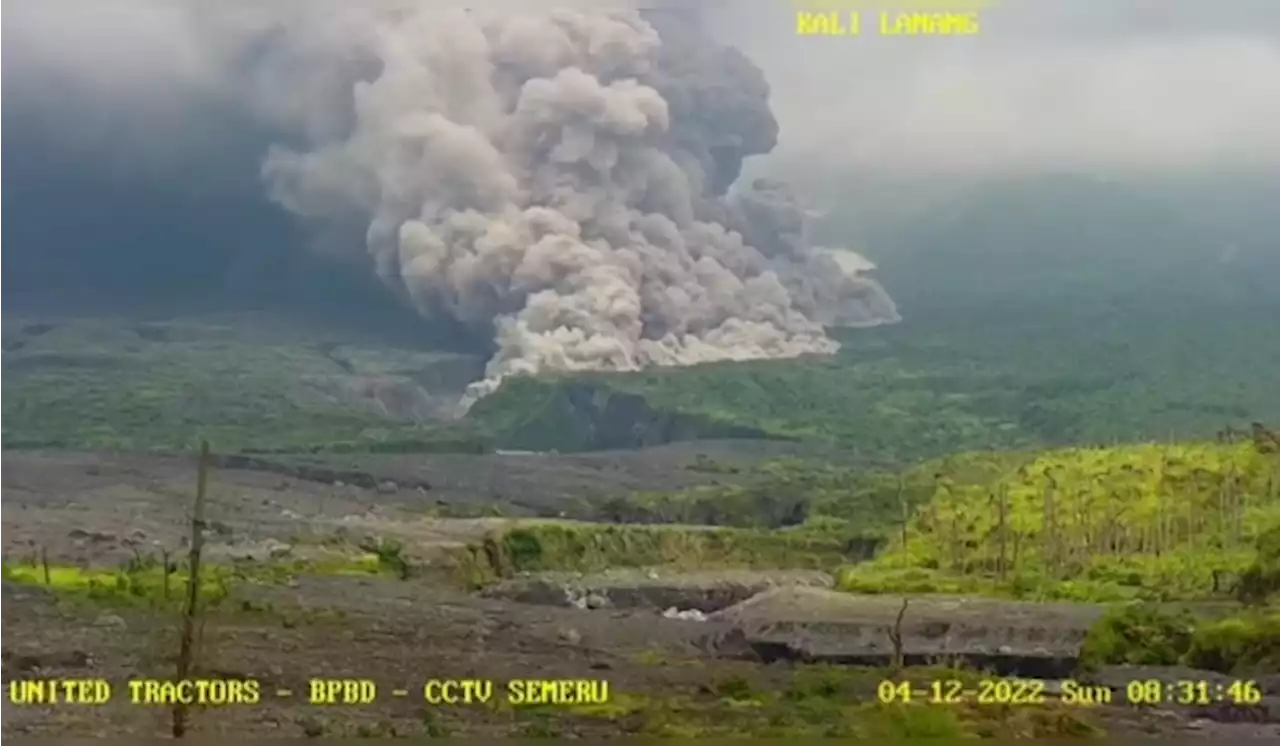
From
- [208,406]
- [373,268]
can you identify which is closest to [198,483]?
[208,406]

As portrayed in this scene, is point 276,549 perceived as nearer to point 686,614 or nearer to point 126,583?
point 126,583

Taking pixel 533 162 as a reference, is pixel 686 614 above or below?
below

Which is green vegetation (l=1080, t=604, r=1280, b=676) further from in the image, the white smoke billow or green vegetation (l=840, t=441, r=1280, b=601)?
the white smoke billow

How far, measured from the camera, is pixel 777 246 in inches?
193

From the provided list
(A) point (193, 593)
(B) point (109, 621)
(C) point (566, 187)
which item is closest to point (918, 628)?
(C) point (566, 187)

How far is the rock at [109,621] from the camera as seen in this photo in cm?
468

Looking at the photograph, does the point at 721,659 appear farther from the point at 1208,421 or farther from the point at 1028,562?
the point at 1208,421

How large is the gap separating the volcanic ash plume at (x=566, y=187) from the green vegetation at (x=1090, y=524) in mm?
582

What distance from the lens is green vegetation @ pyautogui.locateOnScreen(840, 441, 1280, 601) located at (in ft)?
15.6

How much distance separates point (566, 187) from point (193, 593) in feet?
5.06

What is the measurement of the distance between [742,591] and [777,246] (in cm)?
99

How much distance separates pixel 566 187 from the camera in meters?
4.86
